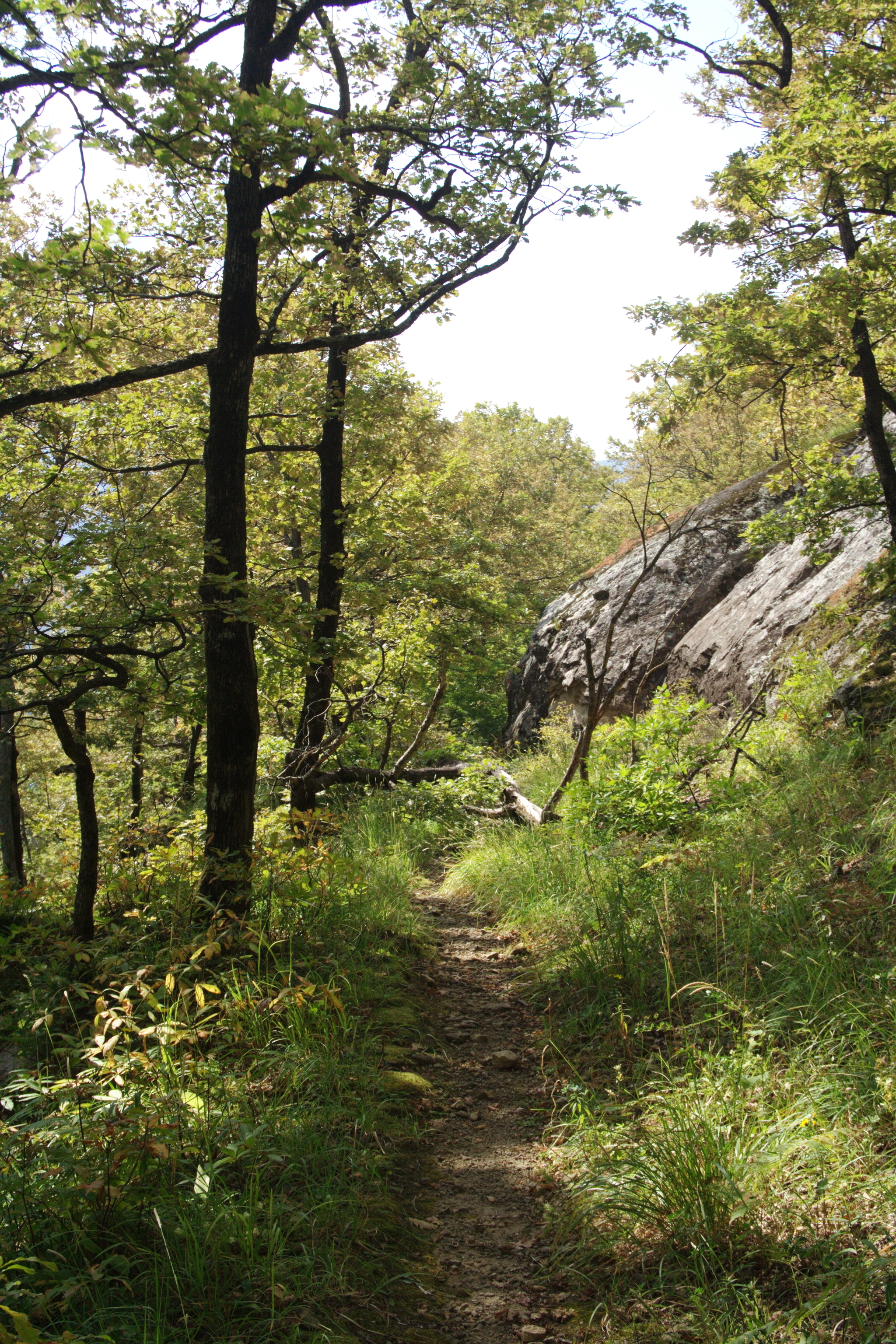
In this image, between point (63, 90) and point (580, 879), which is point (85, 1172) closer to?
point (580, 879)

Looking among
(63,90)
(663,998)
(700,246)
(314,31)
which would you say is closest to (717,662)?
(700,246)

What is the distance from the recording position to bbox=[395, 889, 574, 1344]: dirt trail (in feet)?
8.43

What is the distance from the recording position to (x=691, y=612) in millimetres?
12734

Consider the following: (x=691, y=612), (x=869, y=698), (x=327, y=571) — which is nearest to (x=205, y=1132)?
(x=869, y=698)

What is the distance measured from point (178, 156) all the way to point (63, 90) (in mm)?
629

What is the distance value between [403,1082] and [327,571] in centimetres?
700

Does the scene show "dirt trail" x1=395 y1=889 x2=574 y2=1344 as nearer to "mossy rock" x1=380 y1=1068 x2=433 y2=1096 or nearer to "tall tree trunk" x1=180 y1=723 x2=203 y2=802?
"mossy rock" x1=380 y1=1068 x2=433 y2=1096

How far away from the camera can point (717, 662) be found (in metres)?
10.0

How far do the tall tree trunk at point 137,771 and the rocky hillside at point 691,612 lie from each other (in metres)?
6.99

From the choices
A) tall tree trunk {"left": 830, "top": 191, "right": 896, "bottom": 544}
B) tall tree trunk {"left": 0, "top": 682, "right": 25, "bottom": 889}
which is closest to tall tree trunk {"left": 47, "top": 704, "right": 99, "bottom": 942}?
tall tree trunk {"left": 830, "top": 191, "right": 896, "bottom": 544}

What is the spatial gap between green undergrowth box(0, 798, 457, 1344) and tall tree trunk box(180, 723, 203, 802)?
27.0ft

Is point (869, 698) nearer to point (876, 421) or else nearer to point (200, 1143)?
point (876, 421)

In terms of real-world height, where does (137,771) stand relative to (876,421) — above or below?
below

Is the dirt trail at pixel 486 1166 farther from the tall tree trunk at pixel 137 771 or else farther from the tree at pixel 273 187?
the tall tree trunk at pixel 137 771
